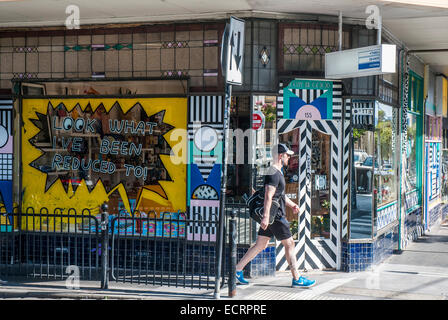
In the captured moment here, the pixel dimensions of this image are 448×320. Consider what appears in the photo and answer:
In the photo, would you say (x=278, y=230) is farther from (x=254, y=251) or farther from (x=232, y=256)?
(x=232, y=256)

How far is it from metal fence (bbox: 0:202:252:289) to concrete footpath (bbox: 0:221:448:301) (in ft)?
0.87

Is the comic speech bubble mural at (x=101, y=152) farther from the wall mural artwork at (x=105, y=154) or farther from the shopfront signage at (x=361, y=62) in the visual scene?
the shopfront signage at (x=361, y=62)

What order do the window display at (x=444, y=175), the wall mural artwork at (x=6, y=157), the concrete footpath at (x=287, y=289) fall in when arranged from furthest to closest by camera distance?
the window display at (x=444, y=175), the wall mural artwork at (x=6, y=157), the concrete footpath at (x=287, y=289)

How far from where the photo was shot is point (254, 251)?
8859mm

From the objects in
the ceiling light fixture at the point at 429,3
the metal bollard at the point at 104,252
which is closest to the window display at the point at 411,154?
the ceiling light fixture at the point at 429,3

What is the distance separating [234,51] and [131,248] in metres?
4.07

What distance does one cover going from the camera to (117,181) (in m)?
10.5

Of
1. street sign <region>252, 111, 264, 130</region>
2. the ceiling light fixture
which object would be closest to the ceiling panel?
the ceiling light fixture

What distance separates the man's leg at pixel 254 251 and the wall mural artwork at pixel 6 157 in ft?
15.4

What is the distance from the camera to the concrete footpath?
8406mm

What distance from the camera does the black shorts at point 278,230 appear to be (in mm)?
8781

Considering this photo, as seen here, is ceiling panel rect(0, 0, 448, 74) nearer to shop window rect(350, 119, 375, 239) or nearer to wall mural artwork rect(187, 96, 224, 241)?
wall mural artwork rect(187, 96, 224, 241)

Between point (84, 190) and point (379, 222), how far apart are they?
5.45 meters
